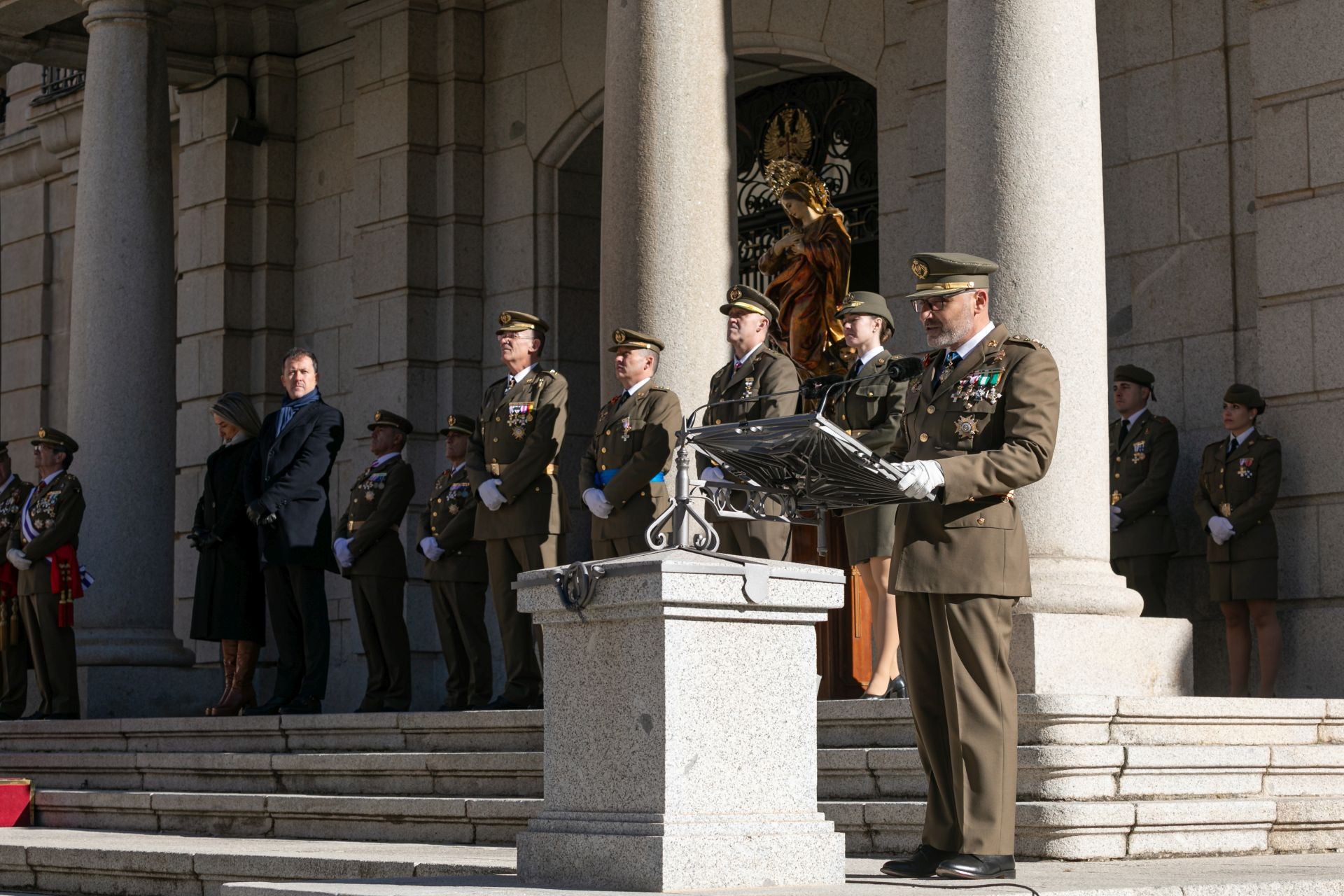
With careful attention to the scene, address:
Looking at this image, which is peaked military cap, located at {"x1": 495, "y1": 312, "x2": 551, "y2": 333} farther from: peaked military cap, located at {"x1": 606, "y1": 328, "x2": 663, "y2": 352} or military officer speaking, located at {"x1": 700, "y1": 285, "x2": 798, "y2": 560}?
military officer speaking, located at {"x1": 700, "y1": 285, "x2": 798, "y2": 560}

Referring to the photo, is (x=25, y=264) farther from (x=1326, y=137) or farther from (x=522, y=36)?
(x=1326, y=137)

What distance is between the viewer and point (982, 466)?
659cm

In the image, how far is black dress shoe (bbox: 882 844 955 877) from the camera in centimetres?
659

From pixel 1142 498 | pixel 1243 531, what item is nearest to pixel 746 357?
pixel 1142 498

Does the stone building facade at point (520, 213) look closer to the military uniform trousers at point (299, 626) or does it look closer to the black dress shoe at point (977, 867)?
the military uniform trousers at point (299, 626)

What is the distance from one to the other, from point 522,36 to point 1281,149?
7.35m

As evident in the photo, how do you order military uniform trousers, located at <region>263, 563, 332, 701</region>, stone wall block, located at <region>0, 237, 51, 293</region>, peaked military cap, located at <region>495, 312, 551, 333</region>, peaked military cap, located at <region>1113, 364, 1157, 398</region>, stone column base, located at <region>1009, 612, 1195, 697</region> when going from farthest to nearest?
stone wall block, located at <region>0, 237, 51, 293</region>
military uniform trousers, located at <region>263, 563, 332, 701</region>
peaked military cap, located at <region>1113, 364, 1157, 398</region>
peaked military cap, located at <region>495, 312, 551, 333</region>
stone column base, located at <region>1009, 612, 1195, 697</region>

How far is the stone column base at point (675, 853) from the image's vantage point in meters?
5.89

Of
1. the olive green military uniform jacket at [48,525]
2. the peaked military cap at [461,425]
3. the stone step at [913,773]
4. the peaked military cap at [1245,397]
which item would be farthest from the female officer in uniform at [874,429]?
the olive green military uniform jacket at [48,525]

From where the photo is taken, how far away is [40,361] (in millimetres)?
21312

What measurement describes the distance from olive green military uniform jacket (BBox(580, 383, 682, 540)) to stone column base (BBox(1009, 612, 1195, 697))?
2.45 m

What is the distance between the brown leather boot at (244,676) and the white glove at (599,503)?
11.2 feet

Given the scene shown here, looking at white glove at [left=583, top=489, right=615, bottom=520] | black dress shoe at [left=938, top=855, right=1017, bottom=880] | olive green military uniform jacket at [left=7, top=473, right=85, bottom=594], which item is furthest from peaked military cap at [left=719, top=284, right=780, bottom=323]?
olive green military uniform jacket at [left=7, top=473, right=85, bottom=594]

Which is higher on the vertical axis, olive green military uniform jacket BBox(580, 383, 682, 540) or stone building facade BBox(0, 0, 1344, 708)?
stone building facade BBox(0, 0, 1344, 708)
